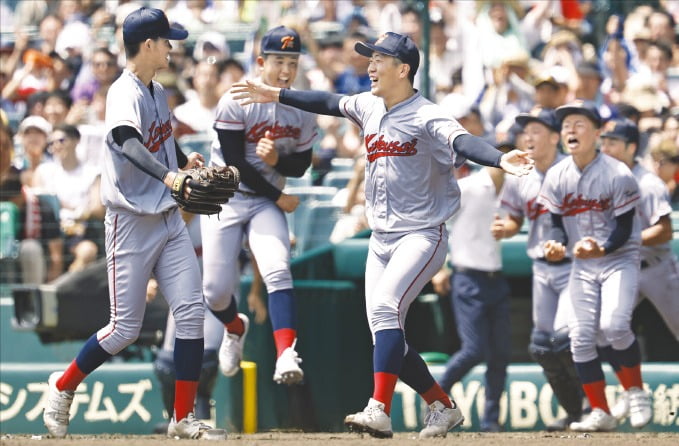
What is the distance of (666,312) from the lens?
816 cm

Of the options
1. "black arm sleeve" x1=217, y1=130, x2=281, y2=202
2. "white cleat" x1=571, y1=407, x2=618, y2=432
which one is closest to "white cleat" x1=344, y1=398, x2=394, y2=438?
"black arm sleeve" x1=217, y1=130, x2=281, y2=202

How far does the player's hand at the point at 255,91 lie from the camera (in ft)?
21.4

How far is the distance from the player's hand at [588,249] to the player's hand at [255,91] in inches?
76.6

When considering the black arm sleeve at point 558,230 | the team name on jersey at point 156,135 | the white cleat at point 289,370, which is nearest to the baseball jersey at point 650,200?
the black arm sleeve at point 558,230

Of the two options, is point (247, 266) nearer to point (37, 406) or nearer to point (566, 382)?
point (37, 406)

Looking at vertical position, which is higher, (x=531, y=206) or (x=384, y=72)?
(x=384, y=72)

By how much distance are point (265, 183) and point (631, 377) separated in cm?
249

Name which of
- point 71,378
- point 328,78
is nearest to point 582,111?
point 71,378

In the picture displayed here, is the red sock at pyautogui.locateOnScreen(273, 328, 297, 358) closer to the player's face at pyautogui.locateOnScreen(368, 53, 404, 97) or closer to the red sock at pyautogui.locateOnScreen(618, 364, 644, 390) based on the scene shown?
the player's face at pyautogui.locateOnScreen(368, 53, 404, 97)

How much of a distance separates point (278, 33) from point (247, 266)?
9.18ft

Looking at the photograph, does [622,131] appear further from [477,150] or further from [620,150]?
[477,150]

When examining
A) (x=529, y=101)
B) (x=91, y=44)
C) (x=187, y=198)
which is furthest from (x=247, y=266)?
(x=91, y=44)

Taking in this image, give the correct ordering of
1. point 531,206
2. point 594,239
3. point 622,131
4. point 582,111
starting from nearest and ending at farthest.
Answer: point 594,239 → point 582,111 → point 622,131 → point 531,206

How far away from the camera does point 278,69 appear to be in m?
7.05
